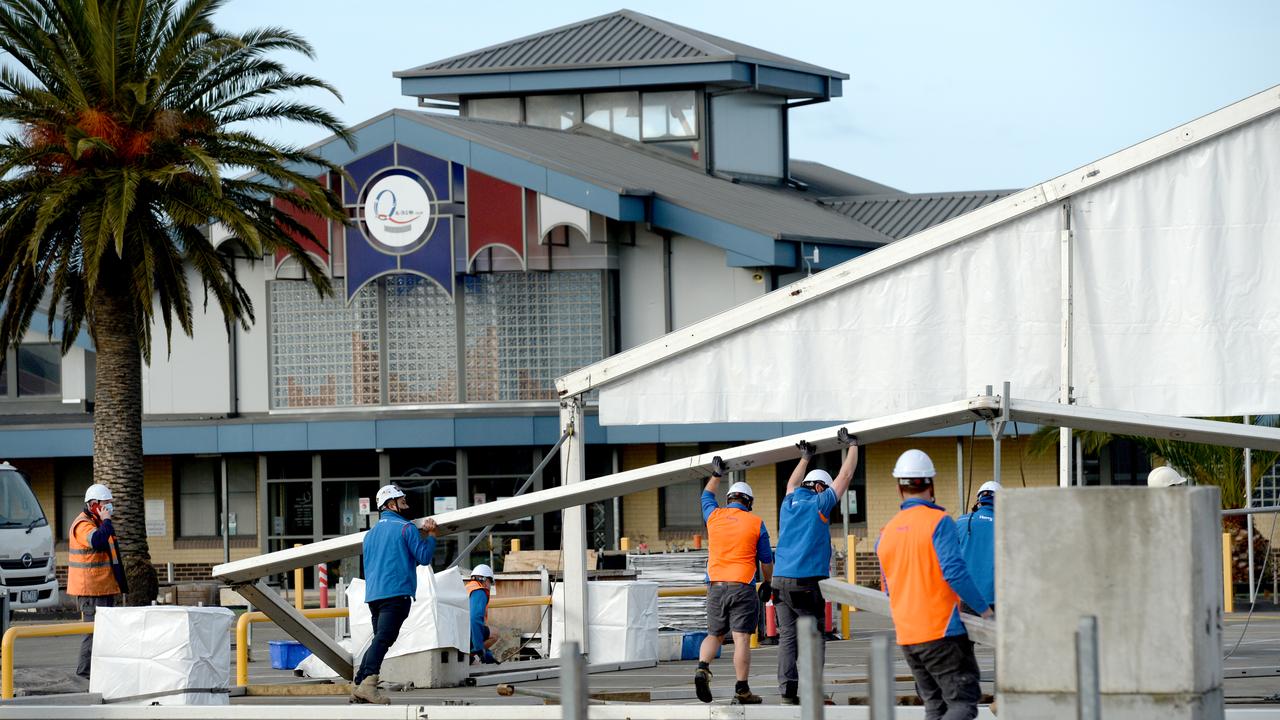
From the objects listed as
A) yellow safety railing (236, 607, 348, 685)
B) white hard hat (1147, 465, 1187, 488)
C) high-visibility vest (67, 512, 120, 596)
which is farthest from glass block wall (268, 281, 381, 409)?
white hard hat (1147, 465, 1187, 488)

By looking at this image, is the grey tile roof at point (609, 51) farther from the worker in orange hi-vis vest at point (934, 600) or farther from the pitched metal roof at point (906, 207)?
the worker in orange hi-vis vest at point (934, 600)

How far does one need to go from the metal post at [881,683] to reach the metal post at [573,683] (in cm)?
116

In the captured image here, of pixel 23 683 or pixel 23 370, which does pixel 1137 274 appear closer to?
pixel 23 683

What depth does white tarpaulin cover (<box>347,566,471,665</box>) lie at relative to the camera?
17.3 m

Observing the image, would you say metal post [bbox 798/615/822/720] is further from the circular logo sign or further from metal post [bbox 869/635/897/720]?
the circular logo sign

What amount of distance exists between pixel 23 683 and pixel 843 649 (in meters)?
9.55

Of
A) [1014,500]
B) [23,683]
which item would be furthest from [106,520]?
[1014,500]

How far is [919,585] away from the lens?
1005 centimetres

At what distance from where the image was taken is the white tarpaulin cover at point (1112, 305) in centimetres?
1505

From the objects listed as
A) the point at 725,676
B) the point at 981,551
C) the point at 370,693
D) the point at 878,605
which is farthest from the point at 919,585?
the point at 725,676

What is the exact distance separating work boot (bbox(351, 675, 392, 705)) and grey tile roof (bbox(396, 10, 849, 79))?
83.3ft

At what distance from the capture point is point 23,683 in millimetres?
18844

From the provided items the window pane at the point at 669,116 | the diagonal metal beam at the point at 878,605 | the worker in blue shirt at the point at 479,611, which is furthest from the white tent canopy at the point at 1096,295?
the window pane at the point at 669,116

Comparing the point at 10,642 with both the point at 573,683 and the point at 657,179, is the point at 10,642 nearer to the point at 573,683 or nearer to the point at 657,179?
the point at 573,683
